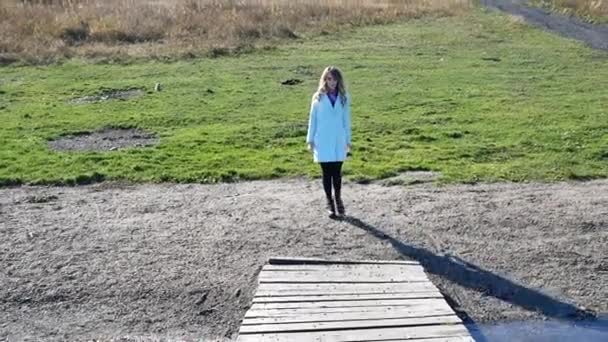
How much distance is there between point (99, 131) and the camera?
53.1 ft

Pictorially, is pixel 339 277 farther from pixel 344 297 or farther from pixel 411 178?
pixel 411 178

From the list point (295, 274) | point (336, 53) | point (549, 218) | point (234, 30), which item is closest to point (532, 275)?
point (549, 218)

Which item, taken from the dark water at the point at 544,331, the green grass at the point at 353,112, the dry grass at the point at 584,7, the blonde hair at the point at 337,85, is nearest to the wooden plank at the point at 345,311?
the dark water at the point at 544,331

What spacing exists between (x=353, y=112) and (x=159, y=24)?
13.1m

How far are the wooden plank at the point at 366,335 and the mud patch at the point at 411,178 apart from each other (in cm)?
494

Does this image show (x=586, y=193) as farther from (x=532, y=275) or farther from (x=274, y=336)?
(x=274, y=336)

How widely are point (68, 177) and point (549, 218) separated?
6730 mm

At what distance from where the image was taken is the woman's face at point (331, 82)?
10.7 metres

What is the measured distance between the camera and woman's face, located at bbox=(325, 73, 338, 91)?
35.0 ft

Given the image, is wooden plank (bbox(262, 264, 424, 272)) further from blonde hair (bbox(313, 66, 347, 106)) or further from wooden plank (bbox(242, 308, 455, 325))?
blonde hair (bbox(313, 66, 347, 106))

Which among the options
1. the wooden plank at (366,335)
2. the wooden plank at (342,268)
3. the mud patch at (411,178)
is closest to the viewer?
the wooden plank at (366,335)

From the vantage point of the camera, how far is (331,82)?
10727 millimetres

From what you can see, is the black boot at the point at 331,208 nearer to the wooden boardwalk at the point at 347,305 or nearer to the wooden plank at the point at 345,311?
the wooden boardwalk at the point at 347,305

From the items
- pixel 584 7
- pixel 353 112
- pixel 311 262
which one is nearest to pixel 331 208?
pixel 311 262
